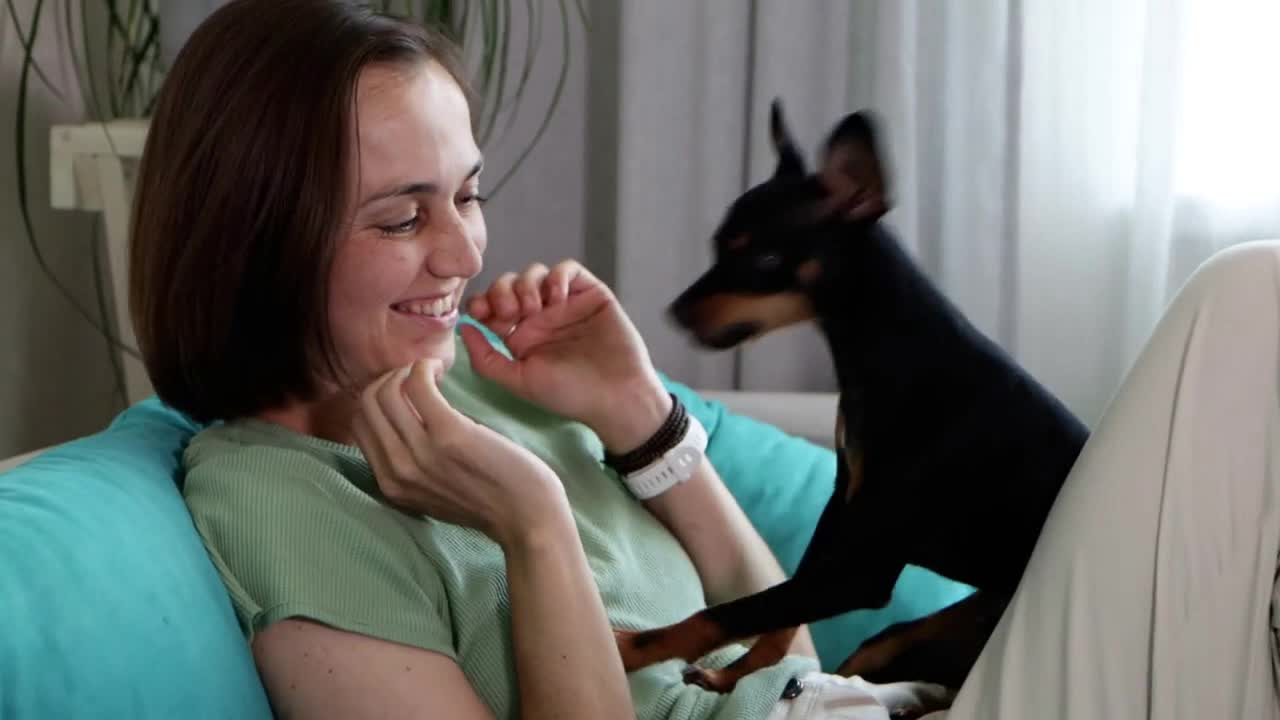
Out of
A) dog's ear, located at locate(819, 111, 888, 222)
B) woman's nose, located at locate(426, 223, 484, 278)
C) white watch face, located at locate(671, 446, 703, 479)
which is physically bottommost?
white watch face, located at locate(671, 446, 703, 479)

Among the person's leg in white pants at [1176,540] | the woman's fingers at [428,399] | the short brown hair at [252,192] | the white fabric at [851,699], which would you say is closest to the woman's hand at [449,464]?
the woman's fingers at [428,399]

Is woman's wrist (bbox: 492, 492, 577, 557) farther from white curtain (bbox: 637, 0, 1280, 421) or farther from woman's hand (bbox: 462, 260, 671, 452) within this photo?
white curtain (bbox: 637, 0, 1280, 421)

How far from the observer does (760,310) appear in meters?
0.97

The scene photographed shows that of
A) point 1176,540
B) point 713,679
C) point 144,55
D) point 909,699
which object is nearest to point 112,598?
point 713,679

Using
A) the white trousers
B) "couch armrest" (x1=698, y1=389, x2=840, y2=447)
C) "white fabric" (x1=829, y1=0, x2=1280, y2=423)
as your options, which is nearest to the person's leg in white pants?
the white trousers

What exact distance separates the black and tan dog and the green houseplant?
1.09 meters

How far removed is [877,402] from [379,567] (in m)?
0.36

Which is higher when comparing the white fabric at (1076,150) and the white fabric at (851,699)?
the white fabric at (1076,150)

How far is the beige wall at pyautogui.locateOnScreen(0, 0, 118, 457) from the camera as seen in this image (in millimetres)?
2059

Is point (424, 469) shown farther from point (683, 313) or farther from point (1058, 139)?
point (1058, 139)

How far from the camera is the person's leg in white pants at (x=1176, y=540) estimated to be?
841 millimetres

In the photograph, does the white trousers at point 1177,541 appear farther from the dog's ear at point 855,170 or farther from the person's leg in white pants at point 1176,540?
the dog's ear at point 855,170

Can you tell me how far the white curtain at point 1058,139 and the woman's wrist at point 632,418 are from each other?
0.82 meters

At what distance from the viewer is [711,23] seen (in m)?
2.04
